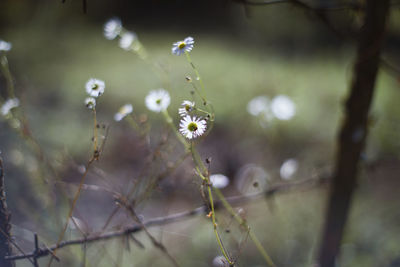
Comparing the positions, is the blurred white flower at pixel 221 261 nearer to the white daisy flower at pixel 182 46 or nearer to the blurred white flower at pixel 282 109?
the white daisy flower at pixel 182 46

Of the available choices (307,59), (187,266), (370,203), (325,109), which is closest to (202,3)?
(307,59)

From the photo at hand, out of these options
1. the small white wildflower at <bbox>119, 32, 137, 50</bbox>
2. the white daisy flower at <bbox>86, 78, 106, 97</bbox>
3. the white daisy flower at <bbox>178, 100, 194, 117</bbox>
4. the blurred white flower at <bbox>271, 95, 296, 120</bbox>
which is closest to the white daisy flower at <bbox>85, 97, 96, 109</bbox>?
the white daisy flower at <bbox>86, 78, 106, 97</bbox>

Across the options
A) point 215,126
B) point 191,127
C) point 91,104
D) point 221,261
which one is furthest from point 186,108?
point 215,126

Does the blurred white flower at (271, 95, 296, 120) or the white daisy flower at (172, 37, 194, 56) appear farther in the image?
the blurred white flower at (271, 95, 296, 120)

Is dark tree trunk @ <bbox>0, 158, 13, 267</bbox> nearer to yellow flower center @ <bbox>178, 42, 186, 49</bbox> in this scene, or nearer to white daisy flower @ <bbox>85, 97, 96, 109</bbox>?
white daisy flower @ <bbox>85, 97, 96, 109</bbox>

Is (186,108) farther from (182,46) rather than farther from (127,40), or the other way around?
(127,40)

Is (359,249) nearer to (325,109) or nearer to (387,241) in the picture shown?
(387,241)
